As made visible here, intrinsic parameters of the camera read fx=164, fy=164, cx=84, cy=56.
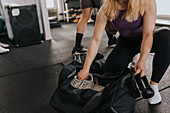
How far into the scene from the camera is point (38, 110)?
1.05 meters

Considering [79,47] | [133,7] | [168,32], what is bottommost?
[79,47]

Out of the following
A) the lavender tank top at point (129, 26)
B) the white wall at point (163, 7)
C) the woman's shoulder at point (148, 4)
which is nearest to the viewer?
the woman's shoulder at point (148, 4)

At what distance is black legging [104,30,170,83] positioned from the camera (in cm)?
98

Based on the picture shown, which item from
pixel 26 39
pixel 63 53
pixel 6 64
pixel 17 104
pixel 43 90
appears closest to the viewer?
pixel 17 104

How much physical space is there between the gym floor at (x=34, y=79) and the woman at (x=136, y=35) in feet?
0.85

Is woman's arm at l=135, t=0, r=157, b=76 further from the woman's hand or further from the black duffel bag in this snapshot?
the woman's hand

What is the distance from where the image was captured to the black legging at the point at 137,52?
0.98 meters

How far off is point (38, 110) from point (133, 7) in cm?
84

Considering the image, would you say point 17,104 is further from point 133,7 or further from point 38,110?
point 133,7

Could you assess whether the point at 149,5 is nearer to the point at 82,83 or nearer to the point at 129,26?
the point at 129,26

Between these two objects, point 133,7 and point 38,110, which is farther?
point 38,110

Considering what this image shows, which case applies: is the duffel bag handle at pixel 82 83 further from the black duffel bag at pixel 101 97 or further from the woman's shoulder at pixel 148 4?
the woman's shoulder at pixel 148 4

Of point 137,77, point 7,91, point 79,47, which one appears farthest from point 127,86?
point 79,47

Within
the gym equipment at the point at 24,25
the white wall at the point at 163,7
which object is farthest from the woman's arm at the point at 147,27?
the white wall at the point at 163,7
